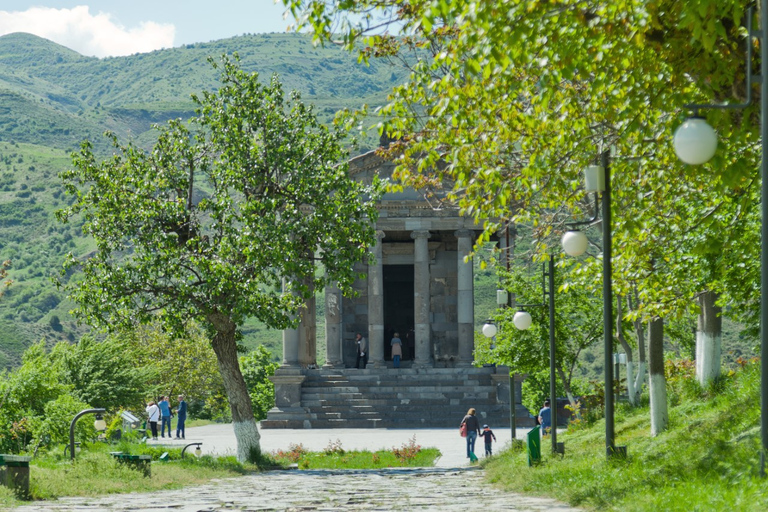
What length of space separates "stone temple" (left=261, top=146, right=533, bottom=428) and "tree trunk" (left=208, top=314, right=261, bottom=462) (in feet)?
46.9

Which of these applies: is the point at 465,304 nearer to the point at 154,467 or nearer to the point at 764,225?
the point at 154,467

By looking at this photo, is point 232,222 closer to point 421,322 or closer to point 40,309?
point 421,322

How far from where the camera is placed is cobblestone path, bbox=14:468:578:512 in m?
11.8

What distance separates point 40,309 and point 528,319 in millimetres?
106028

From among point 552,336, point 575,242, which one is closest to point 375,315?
point 552,336

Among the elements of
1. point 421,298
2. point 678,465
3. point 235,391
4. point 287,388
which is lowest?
point 678,465

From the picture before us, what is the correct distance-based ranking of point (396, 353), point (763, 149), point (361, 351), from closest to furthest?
1. point (763, 149)
2. point (396, 353)
3. point (361, 351)

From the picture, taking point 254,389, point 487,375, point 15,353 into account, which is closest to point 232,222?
point 487,375

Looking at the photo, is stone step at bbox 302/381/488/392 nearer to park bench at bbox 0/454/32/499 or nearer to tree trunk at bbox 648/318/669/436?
tree trunk at bbox 648/318/669/436

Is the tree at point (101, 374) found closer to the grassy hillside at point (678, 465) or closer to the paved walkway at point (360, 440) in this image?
the paved walkway at point (360, 440)

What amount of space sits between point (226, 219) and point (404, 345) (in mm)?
28627

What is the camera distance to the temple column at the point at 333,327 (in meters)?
43.8

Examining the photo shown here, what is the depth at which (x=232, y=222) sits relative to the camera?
23.7 m

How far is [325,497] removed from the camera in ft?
46.2
